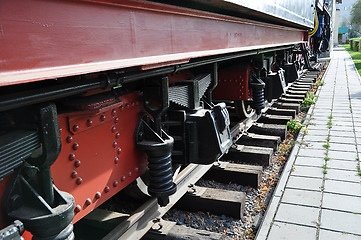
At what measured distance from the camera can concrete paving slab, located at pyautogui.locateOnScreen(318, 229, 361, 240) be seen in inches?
103

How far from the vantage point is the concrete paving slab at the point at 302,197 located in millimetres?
3173

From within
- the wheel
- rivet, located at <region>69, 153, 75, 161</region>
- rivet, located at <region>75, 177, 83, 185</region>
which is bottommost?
the wheel

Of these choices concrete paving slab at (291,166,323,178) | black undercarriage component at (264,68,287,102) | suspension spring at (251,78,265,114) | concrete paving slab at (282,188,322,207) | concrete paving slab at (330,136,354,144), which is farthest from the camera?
Answer: black undercarriage component at (264,68,287,102)

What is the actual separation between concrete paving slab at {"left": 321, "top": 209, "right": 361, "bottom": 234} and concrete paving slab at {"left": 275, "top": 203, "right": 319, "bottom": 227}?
7 cm

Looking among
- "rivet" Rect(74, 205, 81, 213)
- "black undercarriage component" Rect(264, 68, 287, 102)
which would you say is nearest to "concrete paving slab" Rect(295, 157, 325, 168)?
"black undercarriage component" Rect(264, 68, 287, 102)

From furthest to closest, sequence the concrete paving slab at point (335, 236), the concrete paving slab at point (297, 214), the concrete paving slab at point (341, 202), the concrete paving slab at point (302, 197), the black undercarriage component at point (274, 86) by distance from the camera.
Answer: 1. the black undercarriage component at point (274, 86)
2. the concrete paving slab at point (302, 197)
3. the concrete paving slab at point (341, 202)
4. the concrete paving slab at point (297, 214)
5. the concrete paving slab at point (335, 236)

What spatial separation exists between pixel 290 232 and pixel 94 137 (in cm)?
178

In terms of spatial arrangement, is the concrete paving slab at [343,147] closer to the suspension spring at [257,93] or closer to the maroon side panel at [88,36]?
the suspension spring at [257,93]

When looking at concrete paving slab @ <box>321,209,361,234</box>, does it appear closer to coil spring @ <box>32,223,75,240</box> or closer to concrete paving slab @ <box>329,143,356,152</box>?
concrete paving slab @ <box>329,143,356,152</box>

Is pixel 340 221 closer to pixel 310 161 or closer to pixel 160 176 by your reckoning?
pixel 310 161

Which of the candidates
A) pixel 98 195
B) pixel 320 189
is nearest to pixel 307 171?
pixel 320 189

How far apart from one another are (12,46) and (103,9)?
0.44 meters

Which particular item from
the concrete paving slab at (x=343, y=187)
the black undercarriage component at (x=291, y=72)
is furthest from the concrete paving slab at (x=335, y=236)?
the black undercarriage component at (x=291, y=72)

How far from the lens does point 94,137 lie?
180cm
